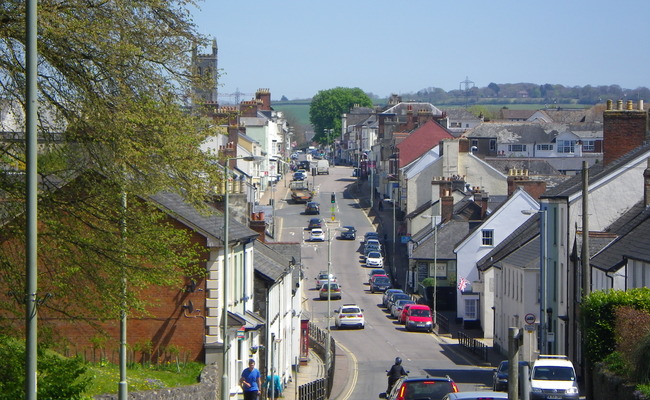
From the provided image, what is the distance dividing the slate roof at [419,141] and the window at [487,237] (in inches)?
1773

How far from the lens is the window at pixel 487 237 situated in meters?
68.3

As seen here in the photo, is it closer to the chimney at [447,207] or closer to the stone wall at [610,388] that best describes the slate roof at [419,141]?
the chimney at [447,207]

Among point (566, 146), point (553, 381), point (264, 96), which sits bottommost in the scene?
point (553, 381)

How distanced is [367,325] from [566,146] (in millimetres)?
74189

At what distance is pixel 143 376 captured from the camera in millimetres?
25812

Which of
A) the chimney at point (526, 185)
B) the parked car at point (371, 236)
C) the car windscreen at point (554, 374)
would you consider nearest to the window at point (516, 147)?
the parked car at point (371, 236)

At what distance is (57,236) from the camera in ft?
59.0

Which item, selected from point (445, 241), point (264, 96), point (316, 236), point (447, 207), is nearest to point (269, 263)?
point (445, 241)

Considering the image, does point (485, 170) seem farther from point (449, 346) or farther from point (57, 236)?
point (57, 236)

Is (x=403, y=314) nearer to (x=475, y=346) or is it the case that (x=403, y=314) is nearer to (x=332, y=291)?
(x=332, y=291)

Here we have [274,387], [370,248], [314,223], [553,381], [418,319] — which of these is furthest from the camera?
[314,223]

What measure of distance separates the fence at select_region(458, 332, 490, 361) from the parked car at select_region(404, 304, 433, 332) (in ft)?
12.0

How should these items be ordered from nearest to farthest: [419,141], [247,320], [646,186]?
[247,320] → [646,186] → [419,141]

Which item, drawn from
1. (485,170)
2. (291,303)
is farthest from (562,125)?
(291,303)
